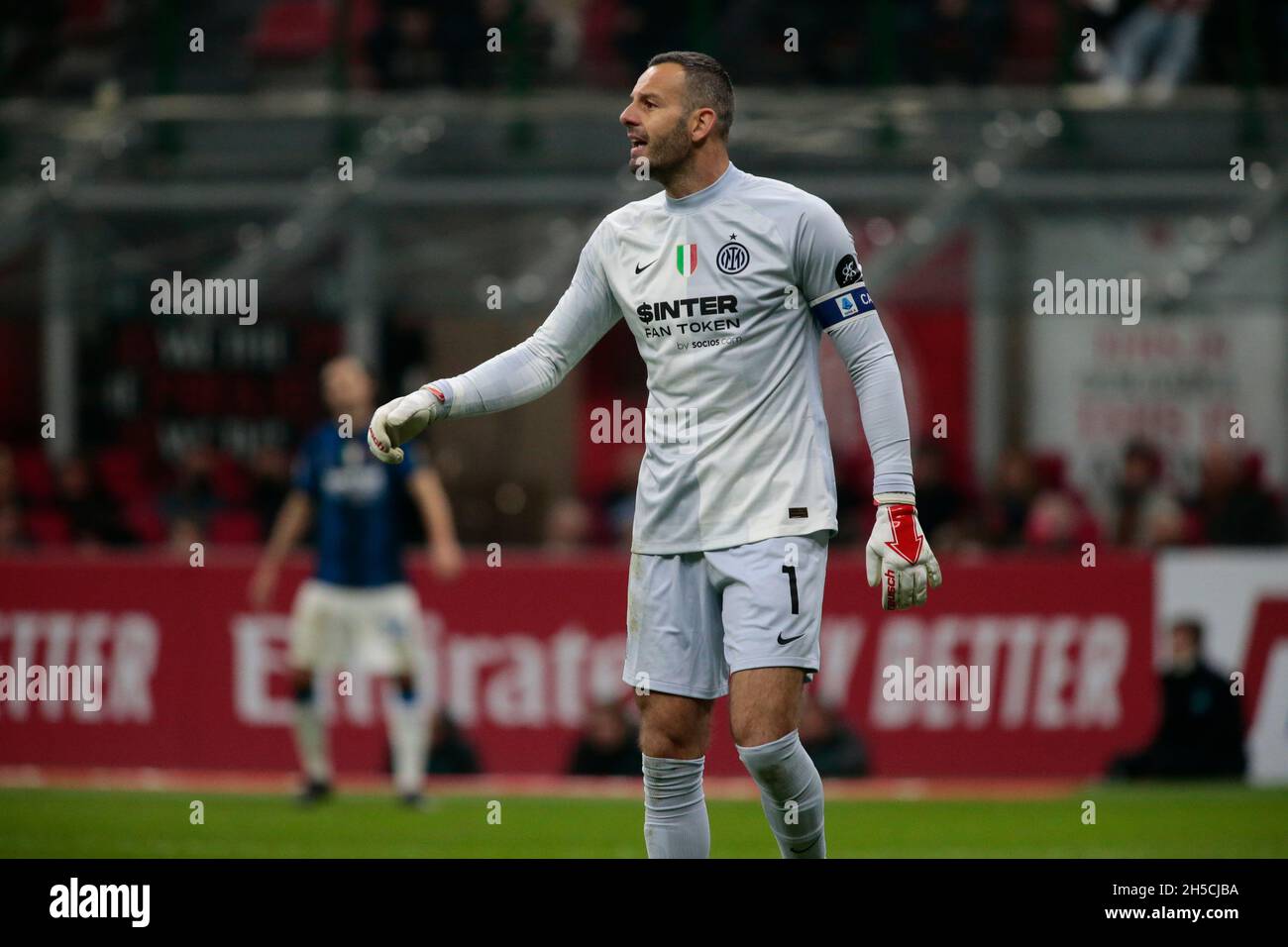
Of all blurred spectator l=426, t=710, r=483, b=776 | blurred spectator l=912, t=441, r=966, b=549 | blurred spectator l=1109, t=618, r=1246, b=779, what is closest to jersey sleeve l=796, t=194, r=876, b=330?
blurred spectator l=1109, t=618, r=1246, b=779

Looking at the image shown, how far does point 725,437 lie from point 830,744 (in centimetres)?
656

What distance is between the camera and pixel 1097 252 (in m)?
15.1

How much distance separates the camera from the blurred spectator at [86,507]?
14047mm

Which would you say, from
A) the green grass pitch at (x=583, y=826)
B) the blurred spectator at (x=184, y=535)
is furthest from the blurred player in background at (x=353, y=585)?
the blurred spectator at (x=184, y=535)

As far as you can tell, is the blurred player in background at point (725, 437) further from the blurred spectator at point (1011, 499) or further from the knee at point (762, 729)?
the blurred spectator at point (1011, 499)

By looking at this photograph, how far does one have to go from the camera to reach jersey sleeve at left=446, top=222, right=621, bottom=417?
19.6 feet

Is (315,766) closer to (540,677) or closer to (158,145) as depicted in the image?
(540,677)

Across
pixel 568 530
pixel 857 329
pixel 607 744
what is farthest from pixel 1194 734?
pixel 857 329

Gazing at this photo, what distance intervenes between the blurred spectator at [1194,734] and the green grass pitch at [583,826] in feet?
0.74

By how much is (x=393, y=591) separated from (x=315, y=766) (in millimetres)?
1036

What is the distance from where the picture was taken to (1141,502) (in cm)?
1390

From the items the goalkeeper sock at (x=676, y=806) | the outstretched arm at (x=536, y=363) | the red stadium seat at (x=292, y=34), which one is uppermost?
Result: the red stadium seat at (x=292, y=34)
